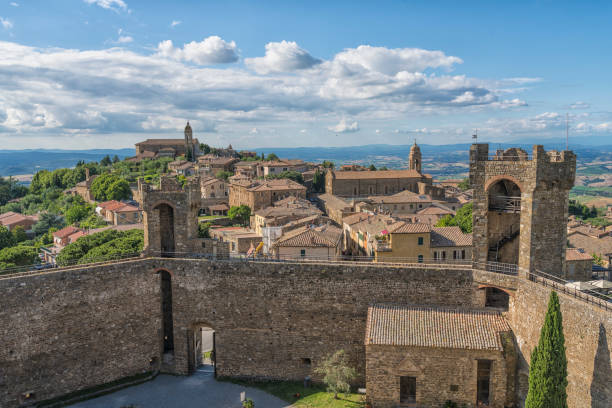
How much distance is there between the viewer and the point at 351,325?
952 inches

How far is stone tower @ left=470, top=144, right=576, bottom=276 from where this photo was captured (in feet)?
68.1

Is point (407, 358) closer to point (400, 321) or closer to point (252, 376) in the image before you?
point (400, 321)

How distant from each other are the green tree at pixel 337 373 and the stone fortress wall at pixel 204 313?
0.69 meters

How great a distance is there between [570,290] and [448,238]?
72.9 feet

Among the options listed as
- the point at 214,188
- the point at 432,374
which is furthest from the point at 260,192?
the point at 432,374

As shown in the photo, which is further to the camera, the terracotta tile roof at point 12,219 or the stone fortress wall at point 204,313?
the terracotta tile roof at point 12,219

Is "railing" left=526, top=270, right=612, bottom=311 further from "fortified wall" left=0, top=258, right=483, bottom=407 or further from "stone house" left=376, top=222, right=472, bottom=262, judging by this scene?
"stone house" left=376, top=222, right=472, bottom=262

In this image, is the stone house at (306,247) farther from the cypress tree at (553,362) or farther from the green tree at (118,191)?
the green tree at (118,191)

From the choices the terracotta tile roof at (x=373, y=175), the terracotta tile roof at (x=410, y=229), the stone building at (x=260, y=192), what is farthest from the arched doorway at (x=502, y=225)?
the terracotta tile roof at (x=373, y=175)

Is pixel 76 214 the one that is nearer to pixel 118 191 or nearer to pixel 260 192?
pixel 118 191

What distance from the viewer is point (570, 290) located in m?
18.3

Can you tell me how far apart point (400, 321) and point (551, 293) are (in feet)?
23.0

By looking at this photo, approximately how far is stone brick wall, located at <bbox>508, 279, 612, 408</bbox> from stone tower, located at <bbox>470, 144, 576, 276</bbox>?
2003mm

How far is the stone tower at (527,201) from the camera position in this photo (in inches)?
817
